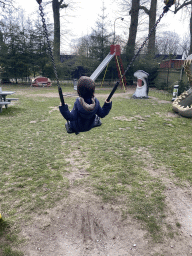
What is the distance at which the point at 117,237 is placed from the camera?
2.67 metres

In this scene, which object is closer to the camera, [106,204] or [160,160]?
[106,204]

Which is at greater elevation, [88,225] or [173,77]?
[173,77]

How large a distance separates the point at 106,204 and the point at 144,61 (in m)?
19.6

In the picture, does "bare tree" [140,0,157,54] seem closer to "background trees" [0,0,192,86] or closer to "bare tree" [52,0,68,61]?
"background trees" [0,0,192,86]

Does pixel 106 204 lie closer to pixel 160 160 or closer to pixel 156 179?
pixel 156 179

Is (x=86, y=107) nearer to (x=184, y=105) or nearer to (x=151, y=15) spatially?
(x=184, y=105)

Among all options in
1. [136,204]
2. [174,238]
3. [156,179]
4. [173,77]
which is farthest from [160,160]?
[173,77]

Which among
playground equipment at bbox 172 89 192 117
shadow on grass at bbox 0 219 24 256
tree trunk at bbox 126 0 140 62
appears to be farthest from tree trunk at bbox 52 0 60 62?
shadow on grass at bbox 0 219 24 256

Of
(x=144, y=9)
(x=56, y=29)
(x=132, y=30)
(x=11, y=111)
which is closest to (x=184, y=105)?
(x=11, y=111)

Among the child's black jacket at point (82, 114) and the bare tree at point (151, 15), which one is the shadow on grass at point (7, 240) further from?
the bare tree at point (151, 15)

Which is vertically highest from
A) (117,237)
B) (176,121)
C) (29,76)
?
(29,76)

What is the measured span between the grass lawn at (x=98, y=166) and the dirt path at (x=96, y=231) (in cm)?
11

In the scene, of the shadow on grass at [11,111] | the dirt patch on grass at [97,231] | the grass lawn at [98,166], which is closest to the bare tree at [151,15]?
the grass lawn at [98,166]

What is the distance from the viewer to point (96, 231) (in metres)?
2.78
